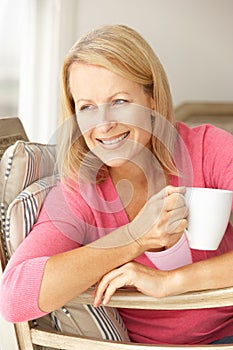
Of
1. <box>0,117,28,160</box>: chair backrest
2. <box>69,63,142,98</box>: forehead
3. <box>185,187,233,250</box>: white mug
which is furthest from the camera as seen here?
<box>0,117,28,160</box>: chair backrest

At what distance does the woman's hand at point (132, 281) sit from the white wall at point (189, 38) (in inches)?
72.8

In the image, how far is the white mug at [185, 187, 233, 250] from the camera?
140cm

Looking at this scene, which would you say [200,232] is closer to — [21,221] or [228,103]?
[21,221]

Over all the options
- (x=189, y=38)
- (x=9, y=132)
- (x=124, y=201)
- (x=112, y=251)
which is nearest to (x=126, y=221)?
(x=124, y=201)

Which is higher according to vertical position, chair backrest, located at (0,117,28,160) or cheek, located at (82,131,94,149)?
cheek, located at (82,131,94,149)

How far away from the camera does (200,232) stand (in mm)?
1431

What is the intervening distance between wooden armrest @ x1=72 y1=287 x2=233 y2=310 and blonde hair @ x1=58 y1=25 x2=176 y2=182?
0.90 ft

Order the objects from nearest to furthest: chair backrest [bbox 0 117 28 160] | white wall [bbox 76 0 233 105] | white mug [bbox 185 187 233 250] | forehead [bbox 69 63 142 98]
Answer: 1. white mug [bbox 185 187 233 250]
2. forehead [bbox 69 63 142 98]
3. chair backrest [bbox 0 117 28 160]
4. white wall [bbox 76 0 233 105]

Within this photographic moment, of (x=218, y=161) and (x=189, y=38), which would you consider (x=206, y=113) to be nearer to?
(x=189, y=38)

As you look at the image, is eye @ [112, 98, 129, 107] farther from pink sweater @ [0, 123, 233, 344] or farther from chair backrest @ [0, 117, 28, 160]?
chair backrest @ [0, 117, 28, 160]

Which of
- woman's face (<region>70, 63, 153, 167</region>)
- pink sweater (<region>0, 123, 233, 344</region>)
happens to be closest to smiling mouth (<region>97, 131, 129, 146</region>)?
woman's face (<region>70, 63, 153, 167</region>)

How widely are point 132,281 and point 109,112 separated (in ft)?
1.11

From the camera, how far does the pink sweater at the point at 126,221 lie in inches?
60.0

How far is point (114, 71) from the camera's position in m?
1.50
